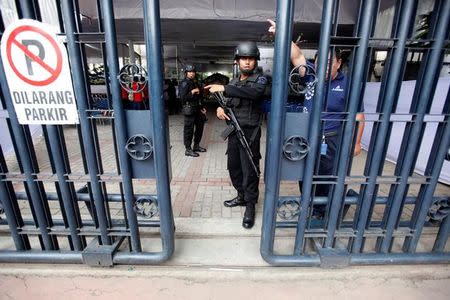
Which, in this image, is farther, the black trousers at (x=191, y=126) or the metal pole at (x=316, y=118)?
the black trousers at (x=191, y=126)

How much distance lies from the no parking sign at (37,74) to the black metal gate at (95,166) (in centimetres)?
7

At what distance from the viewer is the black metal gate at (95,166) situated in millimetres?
1672

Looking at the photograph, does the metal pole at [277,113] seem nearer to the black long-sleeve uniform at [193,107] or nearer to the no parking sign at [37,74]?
the no parking sign at [37,74]

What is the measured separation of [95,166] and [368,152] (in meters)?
2.09

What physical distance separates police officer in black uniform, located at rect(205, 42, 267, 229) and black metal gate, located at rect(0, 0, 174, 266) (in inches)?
33.1

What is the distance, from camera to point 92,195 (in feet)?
6.64

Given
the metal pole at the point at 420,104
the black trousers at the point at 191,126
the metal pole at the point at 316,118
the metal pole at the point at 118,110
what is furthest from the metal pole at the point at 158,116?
the black trousers at the point at 191,126

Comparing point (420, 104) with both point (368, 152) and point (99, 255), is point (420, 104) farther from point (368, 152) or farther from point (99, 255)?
point (99, 255)

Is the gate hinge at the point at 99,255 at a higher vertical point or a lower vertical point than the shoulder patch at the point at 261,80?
lower

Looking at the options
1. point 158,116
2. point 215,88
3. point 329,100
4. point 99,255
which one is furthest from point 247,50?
point 99,255

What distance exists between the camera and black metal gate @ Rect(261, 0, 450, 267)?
1664 mm

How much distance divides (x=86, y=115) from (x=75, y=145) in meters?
5.18

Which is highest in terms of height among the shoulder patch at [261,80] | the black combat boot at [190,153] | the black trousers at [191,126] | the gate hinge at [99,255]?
the shoulder patch at [261,80]

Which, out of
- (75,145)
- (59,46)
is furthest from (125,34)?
(59,46)
